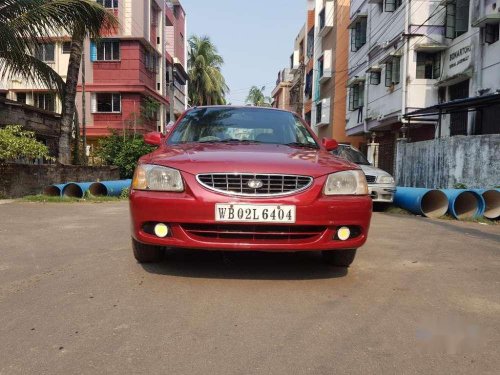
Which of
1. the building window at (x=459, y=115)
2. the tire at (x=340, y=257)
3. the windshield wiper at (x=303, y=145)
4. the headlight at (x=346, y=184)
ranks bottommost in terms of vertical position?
the tire at (x=340, y=257)

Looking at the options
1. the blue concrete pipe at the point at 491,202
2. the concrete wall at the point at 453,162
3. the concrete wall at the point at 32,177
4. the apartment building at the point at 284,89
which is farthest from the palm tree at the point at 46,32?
the apartment building at the point at 284,89

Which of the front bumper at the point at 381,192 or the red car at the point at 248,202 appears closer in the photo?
the red car at the point at 248,202

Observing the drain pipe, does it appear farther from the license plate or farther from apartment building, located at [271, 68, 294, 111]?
apartment building, located at [271, 68, 294, 111]

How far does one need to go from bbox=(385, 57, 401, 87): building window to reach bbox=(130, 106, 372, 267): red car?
15977mm

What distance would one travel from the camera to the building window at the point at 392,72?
18578 mm

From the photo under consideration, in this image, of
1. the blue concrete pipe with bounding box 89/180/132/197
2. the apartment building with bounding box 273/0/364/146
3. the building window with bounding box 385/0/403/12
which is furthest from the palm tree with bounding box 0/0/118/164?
the apartment building with bounding box 273/0/364/146

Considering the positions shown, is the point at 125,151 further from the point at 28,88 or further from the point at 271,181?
the point at 271,181

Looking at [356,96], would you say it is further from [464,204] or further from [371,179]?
[464,204]

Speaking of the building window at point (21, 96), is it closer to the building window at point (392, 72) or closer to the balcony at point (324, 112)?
the balcony at point (324, 112)

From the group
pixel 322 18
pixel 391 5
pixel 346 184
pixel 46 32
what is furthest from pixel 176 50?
pixel 346 184

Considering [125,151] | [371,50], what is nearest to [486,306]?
[125,151]

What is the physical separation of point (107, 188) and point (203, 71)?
32.6 meters

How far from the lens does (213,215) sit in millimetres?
3514

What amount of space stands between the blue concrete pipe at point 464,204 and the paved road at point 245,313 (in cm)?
371
